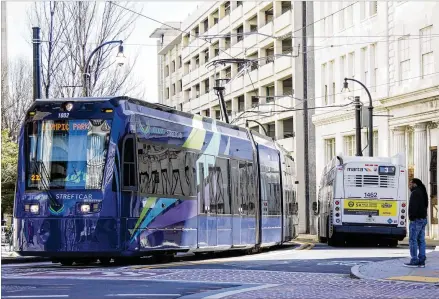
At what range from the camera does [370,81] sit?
51.2 meters

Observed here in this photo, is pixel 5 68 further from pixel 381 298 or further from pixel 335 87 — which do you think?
pixel 381 298

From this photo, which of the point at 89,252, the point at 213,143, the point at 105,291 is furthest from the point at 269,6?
the point at 105,291

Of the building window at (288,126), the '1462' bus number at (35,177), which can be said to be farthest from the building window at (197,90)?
the '1462' bus number at (35,177)

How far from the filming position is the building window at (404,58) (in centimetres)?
4684

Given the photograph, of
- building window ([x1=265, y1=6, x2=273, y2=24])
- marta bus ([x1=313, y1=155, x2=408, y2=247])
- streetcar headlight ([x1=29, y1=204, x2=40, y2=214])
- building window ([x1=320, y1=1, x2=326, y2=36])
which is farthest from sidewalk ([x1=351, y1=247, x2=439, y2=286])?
building window ([x1=265, y1=6, x2=273, y2=24])

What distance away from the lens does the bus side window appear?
19.4 metres

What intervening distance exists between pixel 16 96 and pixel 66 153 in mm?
36142

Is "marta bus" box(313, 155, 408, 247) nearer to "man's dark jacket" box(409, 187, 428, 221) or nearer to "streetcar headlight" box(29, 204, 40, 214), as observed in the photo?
"man's dark jacket" box(409, 187, 428, 221)

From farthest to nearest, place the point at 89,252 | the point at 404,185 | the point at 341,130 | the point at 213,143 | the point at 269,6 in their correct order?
the point at 269,6
the point at 341,130
the point at 404,185
the point at 213,143
the point at 89,252

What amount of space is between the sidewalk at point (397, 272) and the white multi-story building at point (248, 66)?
30.5 metres

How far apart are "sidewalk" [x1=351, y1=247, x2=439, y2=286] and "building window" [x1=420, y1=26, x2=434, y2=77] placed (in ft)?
80.0

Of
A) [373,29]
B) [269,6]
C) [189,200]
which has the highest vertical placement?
[269,6]

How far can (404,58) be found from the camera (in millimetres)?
47312

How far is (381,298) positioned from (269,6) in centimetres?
5774
